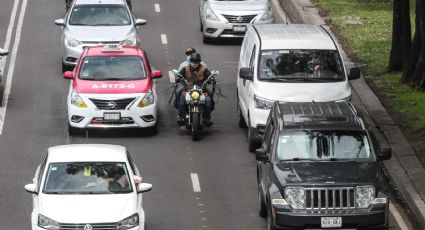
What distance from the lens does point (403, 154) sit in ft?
89.2

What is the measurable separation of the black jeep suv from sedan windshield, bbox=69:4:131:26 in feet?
46.9

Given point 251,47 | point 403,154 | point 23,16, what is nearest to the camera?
point 403,154

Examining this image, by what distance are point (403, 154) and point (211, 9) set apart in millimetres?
14474

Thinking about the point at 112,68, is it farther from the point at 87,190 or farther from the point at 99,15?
the point at 87,190

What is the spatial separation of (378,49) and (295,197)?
18160 mm

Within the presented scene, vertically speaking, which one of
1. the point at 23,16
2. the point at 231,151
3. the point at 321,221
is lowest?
the point at 23,16

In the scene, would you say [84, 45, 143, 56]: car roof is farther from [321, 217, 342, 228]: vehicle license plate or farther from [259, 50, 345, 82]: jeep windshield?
[321, 217, 342, 228]: vehicle license plate

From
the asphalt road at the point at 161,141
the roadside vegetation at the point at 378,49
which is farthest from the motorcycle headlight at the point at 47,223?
the roadside vegetation at the point at 378,49

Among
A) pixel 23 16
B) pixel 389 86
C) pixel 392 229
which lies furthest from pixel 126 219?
pixel 23 16

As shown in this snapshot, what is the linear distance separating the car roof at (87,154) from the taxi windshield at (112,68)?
8029 mm

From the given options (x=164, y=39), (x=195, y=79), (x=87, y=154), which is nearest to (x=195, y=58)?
(x=195, y=79)

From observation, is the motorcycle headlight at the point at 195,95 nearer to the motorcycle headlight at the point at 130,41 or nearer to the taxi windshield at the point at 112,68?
the taxi windshield at the point at 112,68

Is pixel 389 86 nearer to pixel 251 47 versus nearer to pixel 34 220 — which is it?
pixel 251 47

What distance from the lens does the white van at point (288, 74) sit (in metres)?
27.9
